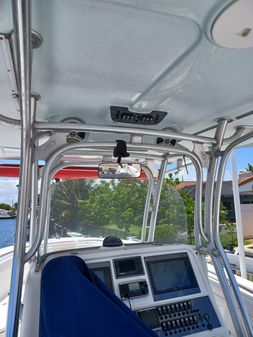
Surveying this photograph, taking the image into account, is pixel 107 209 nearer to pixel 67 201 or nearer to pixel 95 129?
pixel 67 201

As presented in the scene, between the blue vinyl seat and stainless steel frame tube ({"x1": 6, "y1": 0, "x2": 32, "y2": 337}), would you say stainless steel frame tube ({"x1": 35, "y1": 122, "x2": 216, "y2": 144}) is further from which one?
the blue vinyl seat

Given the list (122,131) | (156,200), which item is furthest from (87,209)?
(122,131)

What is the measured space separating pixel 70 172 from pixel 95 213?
21.8 inches

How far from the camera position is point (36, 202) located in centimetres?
192

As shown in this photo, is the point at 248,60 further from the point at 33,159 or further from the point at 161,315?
the point at 161,315

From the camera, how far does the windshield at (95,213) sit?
2.45 meters

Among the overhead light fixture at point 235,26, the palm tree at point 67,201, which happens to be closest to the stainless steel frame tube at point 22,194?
the overhead light fixture at point 235,26

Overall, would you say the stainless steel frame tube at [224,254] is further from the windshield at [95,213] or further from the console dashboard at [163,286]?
the windshield at [95,213]

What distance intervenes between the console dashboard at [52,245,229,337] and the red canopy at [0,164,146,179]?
100 cm

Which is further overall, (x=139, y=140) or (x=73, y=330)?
(x=139, y=140)

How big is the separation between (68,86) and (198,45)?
28.4 inches

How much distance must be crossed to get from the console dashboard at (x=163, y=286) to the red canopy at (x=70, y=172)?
1002mm

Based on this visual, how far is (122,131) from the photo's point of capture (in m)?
1.68

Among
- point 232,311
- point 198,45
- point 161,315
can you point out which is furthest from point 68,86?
point 232,311
